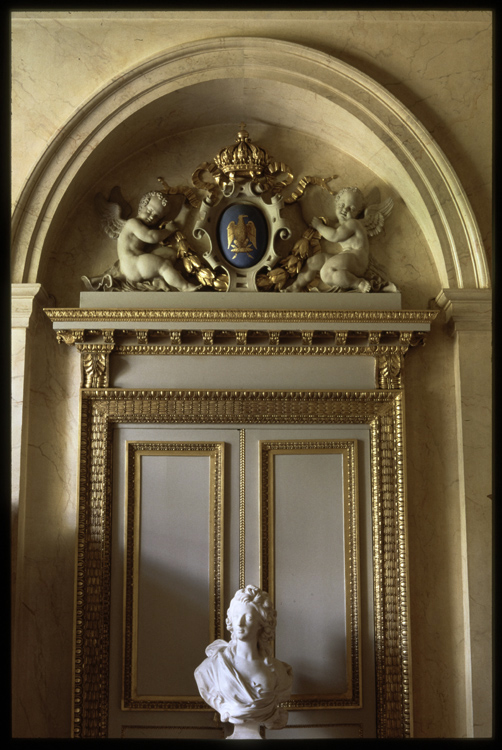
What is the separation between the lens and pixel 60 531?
209 inches

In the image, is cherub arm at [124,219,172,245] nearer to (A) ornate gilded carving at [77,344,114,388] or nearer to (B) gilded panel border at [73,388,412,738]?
(A) ornate gilded carving at [77,344,114,388]

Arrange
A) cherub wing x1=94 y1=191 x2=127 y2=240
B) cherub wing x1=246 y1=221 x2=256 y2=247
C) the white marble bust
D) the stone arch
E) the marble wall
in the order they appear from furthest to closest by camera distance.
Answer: cherub wing x1=94 y1=191 x2=127 y2=240 < cherub wing x1=246 y1=221 x2=256 y2=247 < the stone arch < the marble wall < the white marble bust

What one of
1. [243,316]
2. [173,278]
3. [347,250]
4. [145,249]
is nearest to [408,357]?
[347,250]

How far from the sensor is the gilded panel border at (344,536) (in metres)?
5.13

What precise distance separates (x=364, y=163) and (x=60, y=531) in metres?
3.19

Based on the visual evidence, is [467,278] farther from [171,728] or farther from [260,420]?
[171,728]

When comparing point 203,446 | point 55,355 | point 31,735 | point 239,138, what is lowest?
point 31,735

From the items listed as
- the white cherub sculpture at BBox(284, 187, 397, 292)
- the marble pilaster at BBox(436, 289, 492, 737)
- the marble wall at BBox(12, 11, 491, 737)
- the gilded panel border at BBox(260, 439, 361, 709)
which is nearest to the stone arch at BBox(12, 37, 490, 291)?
the marble wall at BBox(12, 11, 491, 737)

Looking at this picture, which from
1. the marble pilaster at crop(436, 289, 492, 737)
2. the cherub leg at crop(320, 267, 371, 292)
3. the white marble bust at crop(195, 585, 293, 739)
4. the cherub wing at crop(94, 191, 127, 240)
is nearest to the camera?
the white marble bust at crop(195, 585, 293, 739)

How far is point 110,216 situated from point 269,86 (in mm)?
1354

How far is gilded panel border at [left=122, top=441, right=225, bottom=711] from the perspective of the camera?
16.7 feet

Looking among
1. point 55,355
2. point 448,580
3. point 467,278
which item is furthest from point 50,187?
point 448,580

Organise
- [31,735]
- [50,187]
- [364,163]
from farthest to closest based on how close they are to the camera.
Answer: [364,163], [50,187], [31,735]

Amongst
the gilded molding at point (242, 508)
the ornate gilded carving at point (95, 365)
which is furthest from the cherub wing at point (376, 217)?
the ornate gilded carving at point (95, 365)
